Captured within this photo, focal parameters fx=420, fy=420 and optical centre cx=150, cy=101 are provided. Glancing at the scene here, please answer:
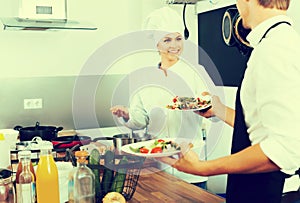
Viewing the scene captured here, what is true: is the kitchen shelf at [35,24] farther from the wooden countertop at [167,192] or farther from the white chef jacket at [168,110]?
the wooden countertop at [167,192]

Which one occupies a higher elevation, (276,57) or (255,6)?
(255,6)

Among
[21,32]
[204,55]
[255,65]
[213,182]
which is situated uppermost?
[21,32]

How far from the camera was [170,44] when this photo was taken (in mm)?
2795

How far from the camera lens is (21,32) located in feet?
11.8

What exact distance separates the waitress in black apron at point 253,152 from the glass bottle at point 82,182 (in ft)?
0.95

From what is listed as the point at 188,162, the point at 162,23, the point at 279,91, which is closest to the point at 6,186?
the point at 188,162

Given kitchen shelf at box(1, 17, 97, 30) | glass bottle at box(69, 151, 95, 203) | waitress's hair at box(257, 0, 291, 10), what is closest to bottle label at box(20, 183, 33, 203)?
glass bottle at box(69, 151, 95, 203)

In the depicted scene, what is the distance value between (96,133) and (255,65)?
8.73 ft

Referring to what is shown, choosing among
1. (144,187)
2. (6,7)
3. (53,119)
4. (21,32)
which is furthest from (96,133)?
(144,187)

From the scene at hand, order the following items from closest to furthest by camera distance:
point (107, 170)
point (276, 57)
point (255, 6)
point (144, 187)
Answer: point (276, 57) < point (255, 6) < point (107, 170) < point (144, 187)

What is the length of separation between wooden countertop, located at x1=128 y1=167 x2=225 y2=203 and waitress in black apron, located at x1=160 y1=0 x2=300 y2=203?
0.40 feet

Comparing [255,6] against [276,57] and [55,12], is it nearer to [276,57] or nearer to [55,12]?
[276,57]

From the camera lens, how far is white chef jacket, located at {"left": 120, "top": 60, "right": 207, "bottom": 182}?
2.69m

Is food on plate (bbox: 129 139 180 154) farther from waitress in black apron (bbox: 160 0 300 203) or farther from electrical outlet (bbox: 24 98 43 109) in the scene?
electrical outlet (bbox: 24 98 43 109)
